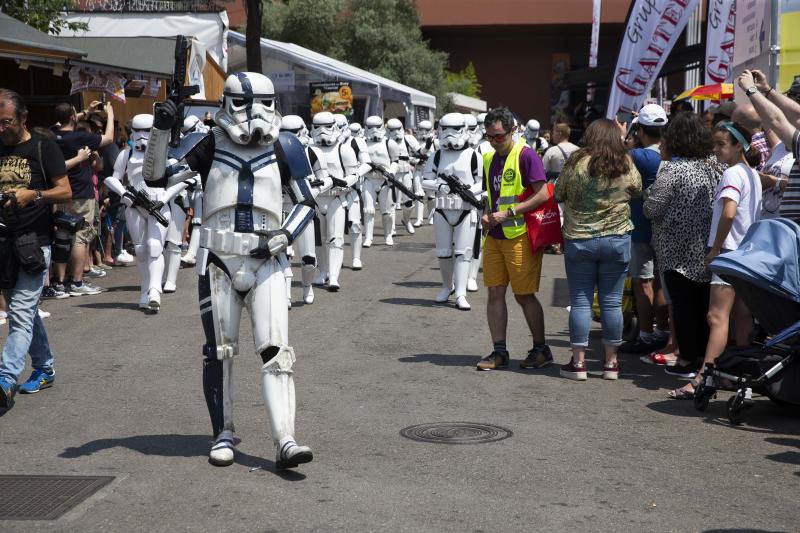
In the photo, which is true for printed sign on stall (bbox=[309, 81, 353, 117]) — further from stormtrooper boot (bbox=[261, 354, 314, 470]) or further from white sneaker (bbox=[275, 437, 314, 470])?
white sneaker (bbox=[275, 437, 314, 470])

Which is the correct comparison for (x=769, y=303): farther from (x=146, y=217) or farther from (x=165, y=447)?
(x=146, y=217)

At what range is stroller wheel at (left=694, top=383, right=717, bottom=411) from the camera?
Result: 7.12m

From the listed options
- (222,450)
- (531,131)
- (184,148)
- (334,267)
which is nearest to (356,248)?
(334,267)

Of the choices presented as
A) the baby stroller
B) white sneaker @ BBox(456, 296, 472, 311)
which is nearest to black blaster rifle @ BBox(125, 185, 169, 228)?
white sneaker @ BBox(456, 296, 472, 311)

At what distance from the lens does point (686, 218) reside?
8.11m

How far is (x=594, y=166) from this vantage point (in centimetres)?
798

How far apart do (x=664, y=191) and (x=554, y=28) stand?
59410 mm

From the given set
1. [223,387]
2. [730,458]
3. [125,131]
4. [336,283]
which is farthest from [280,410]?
[125,131]

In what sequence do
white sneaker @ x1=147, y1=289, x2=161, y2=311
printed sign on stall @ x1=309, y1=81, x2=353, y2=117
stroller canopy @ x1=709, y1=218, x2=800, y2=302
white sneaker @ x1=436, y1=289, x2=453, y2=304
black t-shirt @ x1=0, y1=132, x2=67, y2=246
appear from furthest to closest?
printed sign on stall @ x1=309, y1=81, x2=353, y2=117, white sneaker @ x1=436, y1=289, x2=453, y2=304, white sneaker @ x1=147, y1=289, x2=161, y2=311, black t-shirt @ x1=0, y1=132, x2=67, y2=246, stroller canopy @ x1=709, y1=218, x2=800, y2=302

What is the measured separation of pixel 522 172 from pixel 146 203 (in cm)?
483

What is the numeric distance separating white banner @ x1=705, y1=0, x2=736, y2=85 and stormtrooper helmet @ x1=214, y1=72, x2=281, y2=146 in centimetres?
819

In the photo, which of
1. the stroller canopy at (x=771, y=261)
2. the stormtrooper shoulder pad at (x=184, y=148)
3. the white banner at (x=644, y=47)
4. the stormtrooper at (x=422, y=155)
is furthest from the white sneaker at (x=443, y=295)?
the stormtrooper at (x=422, y=155)

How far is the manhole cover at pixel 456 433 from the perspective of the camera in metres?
6.46

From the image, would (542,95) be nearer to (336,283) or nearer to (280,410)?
(336,283)
